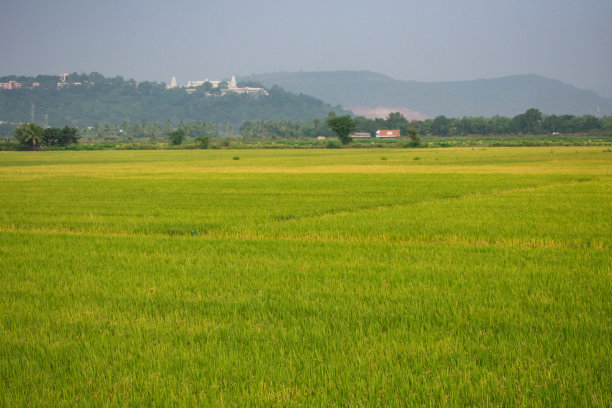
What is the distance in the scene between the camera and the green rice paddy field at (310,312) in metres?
4.36

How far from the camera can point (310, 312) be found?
6352 millimetres

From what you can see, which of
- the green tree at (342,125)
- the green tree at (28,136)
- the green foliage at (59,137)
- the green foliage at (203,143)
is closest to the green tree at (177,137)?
the green foliage at (203,143)

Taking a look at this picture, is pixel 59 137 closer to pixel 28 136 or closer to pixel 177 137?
pixel 28 136

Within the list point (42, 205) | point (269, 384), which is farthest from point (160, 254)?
point (42, 205)

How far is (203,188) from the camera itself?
82.9 ft

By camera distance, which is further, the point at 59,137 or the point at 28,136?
the point at 59,137

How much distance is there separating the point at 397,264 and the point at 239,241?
3.96 meters

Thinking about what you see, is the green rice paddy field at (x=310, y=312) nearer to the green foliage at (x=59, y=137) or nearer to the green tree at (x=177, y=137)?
the green foliage at (x=59, y=137)

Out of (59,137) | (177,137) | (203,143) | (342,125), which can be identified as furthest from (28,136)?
(342,125)

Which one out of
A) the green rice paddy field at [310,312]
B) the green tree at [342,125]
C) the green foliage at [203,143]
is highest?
the green tree at [342,125]

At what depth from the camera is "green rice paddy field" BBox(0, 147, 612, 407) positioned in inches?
172

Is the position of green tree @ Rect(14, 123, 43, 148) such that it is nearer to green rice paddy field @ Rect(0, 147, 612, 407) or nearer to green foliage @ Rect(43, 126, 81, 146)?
green foliage @ Rect(43, 126, 81, 146)

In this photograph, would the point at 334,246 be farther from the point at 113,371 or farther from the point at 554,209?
the point at 554,209

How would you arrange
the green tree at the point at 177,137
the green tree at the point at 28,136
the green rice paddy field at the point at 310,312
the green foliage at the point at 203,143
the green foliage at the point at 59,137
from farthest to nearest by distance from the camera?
the green tree at the point at 177,137 → the green foliage at the point at 203,143 → the green foliage at the point at 59,137 → the green tree at the point at 28,136 → the green rice paddy field at the point at 310,312
